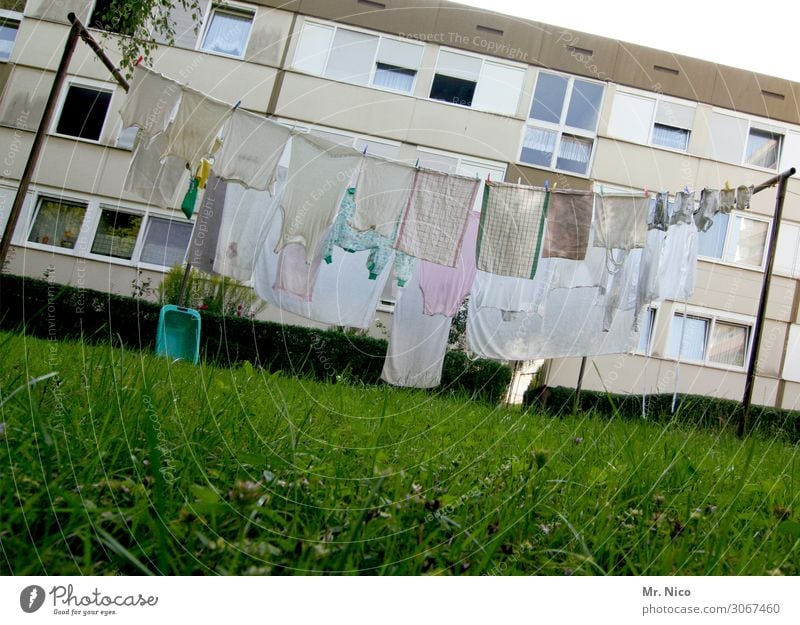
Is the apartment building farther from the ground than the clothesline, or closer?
farther from the ground

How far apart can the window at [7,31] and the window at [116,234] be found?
Answer: 2.20m

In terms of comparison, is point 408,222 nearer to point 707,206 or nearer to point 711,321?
point 707,206

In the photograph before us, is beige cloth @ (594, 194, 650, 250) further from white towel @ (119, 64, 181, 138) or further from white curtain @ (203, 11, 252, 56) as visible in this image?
white curtain @ (203, 11, 252, 56)

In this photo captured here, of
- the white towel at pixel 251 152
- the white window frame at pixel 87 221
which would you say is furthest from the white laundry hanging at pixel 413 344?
the white window frame at pixel 87 221

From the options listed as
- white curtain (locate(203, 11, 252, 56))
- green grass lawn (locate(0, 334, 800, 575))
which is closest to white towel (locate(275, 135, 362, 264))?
green grass lawn (locate(0, 334, 800, 575))

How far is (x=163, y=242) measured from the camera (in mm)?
5801

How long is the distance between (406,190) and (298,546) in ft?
8.23

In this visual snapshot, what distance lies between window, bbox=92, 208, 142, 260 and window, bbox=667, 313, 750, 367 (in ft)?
21.5

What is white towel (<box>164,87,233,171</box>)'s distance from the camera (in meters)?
2.67

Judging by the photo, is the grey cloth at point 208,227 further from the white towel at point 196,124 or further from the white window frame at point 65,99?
the white window frame at point 65,99

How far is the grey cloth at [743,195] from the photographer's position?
2646mm

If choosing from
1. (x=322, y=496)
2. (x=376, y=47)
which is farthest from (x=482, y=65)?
(x=322, y=496)

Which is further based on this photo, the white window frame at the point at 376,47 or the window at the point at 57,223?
the window at the point at 57,223

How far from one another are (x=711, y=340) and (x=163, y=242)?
669cm
